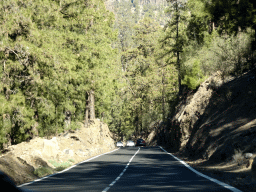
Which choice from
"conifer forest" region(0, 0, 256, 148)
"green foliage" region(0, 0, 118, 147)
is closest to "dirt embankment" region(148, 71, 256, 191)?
"conifer forest" region(0, 0, 256, 148)

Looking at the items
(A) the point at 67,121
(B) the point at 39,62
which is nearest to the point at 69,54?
(A) the point at 67,121

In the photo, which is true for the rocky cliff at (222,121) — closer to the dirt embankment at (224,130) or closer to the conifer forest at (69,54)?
the dirt embankment at (224,130)

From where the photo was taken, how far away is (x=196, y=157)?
25.0m

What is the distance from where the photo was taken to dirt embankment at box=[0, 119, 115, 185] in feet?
50.4

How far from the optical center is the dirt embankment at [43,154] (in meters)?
15.4

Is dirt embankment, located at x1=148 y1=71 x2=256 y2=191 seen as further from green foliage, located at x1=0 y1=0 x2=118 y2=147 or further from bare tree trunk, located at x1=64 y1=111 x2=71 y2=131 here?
bare tree trunk, located at x1=64 y1=111 x2=71 y2=131

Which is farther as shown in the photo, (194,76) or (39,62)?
(194,76)

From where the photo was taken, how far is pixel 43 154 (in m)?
21.8

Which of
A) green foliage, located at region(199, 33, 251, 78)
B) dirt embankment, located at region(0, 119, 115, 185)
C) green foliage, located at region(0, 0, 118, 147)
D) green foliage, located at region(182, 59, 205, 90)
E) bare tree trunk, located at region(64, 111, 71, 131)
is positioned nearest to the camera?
dirt embankment, located at region(0, 119, 115, 185)

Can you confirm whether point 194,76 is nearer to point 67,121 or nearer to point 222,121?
point 67,121

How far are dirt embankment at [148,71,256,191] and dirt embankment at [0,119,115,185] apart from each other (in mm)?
7847

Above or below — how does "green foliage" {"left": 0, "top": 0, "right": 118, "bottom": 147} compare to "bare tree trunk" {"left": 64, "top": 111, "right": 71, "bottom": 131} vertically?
above

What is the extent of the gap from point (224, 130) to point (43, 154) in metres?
11.2

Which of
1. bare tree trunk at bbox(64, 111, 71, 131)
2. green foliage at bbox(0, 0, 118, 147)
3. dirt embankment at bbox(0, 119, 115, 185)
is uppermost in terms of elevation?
green foliage at bbox(0, 0, 118, 147)
